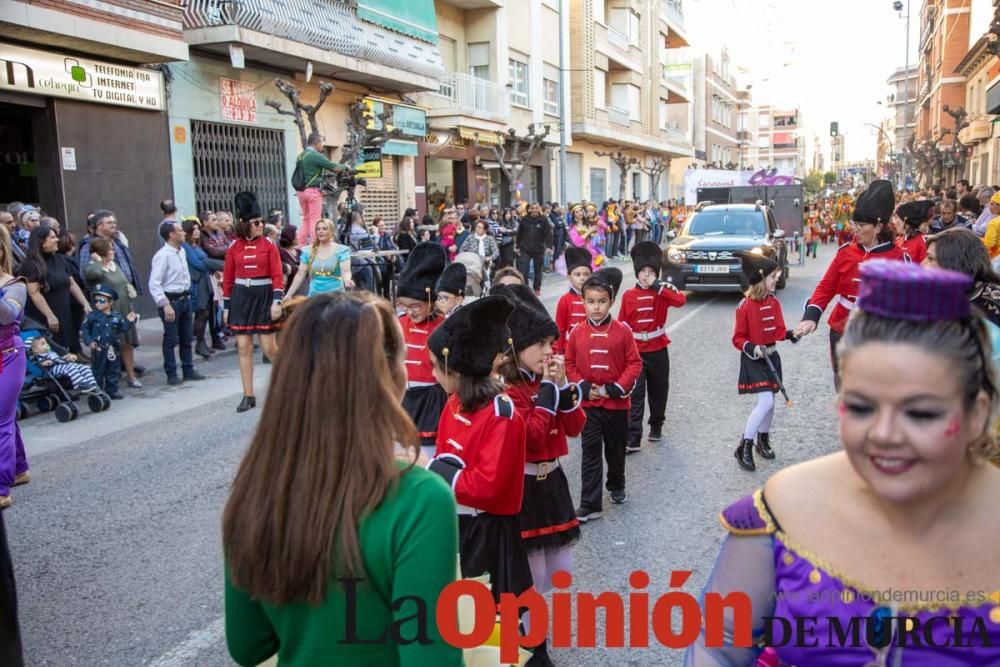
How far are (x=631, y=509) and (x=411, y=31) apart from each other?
20343mm

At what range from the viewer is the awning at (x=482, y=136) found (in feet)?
87.7

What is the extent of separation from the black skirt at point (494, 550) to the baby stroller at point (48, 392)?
21.6ft

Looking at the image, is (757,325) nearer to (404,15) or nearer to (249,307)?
(249,307)

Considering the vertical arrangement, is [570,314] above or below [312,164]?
below

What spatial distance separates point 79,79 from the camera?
1398cm

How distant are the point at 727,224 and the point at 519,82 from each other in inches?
636

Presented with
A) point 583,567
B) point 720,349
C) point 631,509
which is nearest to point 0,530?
point 583,567

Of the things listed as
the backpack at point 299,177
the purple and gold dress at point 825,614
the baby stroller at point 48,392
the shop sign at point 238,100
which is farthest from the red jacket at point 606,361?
the shop sign at point 238,100

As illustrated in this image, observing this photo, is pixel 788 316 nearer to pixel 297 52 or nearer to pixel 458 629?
pixel 297 52

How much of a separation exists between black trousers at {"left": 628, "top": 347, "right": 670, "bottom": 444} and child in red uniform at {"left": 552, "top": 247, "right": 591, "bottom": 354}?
78cm

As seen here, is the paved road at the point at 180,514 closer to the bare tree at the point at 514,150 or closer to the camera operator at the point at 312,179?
the camera operator at the point at 312,179


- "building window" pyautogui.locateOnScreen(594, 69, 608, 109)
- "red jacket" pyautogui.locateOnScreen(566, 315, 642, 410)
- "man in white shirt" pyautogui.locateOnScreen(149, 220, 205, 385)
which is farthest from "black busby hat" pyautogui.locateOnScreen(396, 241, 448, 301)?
"building window" pyautogui.locateOnScreen(594, 69, 608, 109)

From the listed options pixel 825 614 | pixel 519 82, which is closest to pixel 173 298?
pixel 825 614

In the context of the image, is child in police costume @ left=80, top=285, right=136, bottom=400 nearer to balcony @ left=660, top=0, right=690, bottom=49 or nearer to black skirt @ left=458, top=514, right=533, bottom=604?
black skirt @ left=458, top=514, right=533, bottom=604
